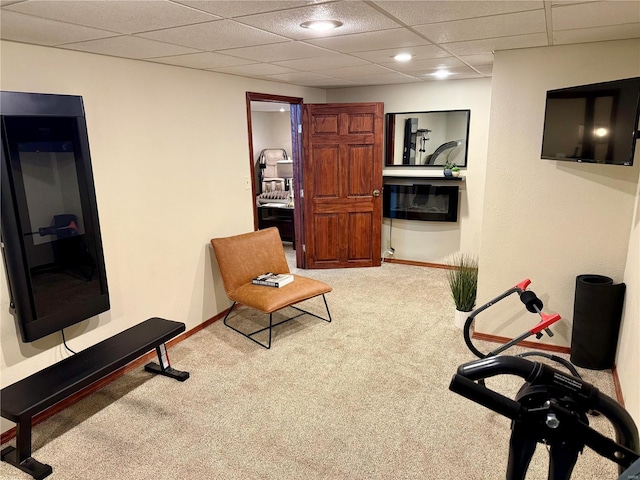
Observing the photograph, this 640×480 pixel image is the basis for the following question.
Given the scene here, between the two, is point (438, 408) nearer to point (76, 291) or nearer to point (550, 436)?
point (550, 436)

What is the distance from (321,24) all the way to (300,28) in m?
0.13

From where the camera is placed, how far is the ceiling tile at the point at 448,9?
1.88 meters

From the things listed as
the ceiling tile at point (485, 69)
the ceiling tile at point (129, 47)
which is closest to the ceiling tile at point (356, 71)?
the ceiling tile at point (485, 69)

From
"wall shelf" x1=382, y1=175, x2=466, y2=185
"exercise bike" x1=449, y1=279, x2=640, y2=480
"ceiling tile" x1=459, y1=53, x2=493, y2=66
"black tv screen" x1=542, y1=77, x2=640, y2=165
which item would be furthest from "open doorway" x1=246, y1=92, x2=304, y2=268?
"exercise bike" x1=449, y1=279, x2=640, y2=480

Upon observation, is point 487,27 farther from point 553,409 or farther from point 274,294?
point 274,294

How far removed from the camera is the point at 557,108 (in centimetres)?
283

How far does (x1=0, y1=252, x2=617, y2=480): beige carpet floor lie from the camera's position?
7.34ft

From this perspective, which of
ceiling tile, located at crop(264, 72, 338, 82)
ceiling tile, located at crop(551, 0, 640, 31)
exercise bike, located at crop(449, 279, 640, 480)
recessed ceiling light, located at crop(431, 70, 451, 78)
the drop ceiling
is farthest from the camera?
recessed ceiling light, located at crop(431, 70, 451, 78)

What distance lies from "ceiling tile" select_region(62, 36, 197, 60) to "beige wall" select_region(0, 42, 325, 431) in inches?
4.4

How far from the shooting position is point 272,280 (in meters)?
3.84

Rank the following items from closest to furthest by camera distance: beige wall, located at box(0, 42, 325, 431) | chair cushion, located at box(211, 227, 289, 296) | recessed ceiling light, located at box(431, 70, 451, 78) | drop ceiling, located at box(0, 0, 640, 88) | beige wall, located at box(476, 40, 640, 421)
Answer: drop ceiling, located at box(0, 0, 640, 88)
beige wall, located at box(0, 42, 325, 431)
beige wall, located at box(476, 40, 640, 421)
chair cushion, located at box(211, 227, 289, 296)
recessed ceiling light, located at box(431, 70, 451, 78)

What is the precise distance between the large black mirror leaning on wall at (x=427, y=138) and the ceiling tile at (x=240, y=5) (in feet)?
12.4

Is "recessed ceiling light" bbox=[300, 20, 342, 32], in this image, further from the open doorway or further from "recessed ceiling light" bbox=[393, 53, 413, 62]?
the open doorway

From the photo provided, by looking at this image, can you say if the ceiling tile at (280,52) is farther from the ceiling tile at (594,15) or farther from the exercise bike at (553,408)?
the exercise bike at (553,408)
